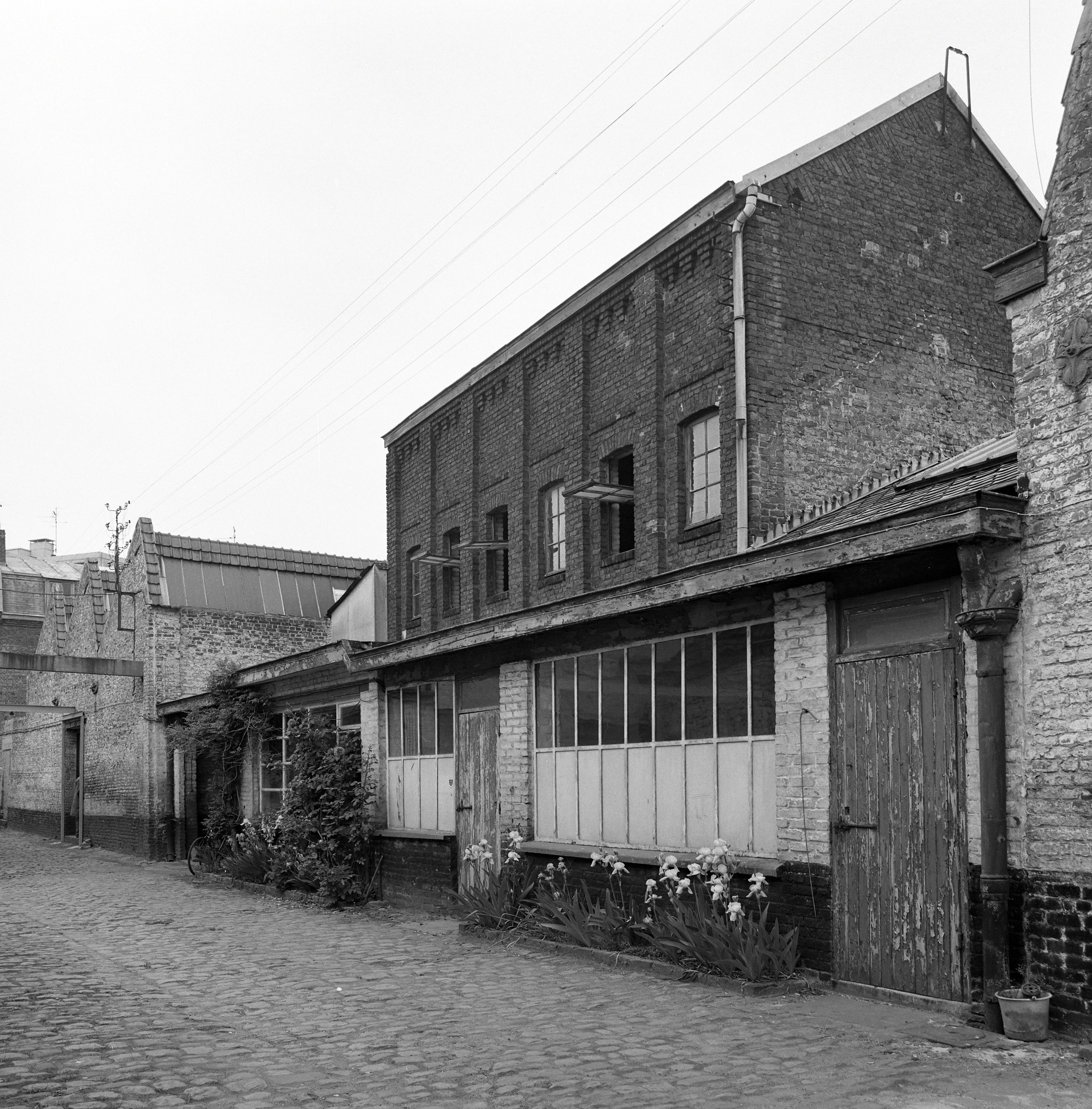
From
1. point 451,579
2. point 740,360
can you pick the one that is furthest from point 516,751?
point 451,579

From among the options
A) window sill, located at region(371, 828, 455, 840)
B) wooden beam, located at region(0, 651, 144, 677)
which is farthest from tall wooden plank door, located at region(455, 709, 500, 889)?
wooden beam, located at region(0, 651, 144, 677)

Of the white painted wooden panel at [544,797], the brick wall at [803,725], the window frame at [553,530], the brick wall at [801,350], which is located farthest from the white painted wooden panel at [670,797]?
the window frame at [553,530]

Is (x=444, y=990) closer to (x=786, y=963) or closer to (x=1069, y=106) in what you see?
(x=786, y=963)

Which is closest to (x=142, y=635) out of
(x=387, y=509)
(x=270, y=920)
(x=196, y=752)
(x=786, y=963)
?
(x=196, y=752)

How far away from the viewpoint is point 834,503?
578 inches

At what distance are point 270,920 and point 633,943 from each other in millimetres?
5838

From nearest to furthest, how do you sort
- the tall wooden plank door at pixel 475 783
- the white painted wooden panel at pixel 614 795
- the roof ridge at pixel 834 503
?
the white painted wooden panel at pixel 614 795 → the roof ridge at pixel 834 503 → the tall wooden plank door at pixel 475 783

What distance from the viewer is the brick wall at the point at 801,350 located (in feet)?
50.8

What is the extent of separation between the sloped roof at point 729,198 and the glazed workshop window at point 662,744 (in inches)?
245

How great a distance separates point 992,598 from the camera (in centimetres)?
808

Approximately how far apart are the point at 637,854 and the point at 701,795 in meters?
0.96

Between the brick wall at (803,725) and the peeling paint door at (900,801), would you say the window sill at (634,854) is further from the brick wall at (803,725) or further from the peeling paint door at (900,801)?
the peeling paint door at (900,801)

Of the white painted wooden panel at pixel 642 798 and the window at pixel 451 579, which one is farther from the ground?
the window at pixel 451 579

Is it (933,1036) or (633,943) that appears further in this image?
(633,943)
